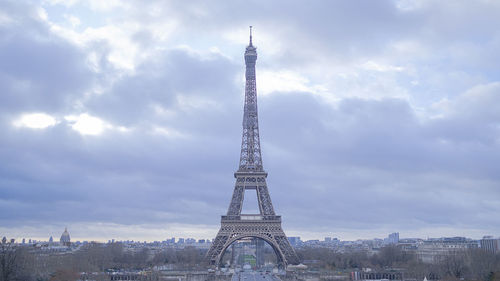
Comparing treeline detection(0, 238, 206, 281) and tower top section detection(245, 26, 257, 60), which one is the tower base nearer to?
treeline detection(0, 238, 206, 281)

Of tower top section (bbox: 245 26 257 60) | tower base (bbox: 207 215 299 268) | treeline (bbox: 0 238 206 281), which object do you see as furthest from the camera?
tower top section (bbox: 245 26 257 60)

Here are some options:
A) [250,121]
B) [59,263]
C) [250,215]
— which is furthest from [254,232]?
[59,263]

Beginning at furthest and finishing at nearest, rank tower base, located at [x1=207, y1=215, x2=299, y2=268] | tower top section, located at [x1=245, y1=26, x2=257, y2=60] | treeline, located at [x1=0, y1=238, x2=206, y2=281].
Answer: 1. tower top section, located at [x1=245, y1=26, x2=257, y2=60]
2. tower base, located at [x1=207, y1=215, x2=299, y2=268]
3. treeline, located at [x1=0, y1=238, x2=206, y2=281]

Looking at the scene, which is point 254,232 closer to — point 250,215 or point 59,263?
point 250,215

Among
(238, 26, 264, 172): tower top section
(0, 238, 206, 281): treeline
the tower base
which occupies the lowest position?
(0, 238, 206, 281): treeline

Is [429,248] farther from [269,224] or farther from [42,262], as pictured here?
[42,262]

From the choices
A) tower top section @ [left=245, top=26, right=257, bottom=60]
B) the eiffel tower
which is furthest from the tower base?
tower top section @ [left=245, top=26, right=257, bottom=60]

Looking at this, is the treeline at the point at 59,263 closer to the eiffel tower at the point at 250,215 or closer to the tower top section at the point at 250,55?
the eiffel tower at the point at 250,215

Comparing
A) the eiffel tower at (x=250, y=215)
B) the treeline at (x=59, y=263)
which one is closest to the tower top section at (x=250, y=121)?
the eiffel tower at (x=250, y=215)

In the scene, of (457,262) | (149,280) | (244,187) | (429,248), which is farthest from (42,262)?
(429,248)
